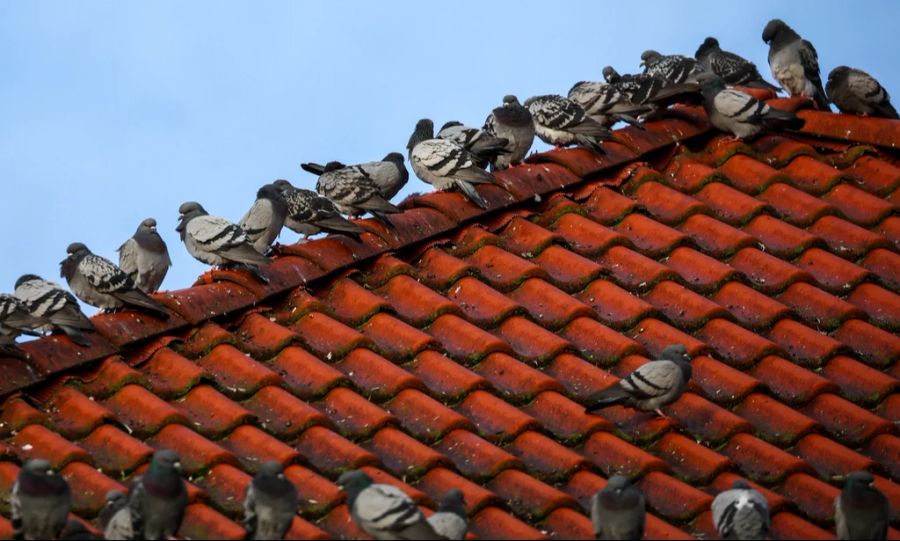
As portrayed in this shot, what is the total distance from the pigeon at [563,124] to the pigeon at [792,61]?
7.15 ft

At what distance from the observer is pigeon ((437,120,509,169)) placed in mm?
12570

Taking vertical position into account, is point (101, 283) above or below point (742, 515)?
above

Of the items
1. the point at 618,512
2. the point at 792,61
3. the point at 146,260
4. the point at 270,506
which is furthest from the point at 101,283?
the point at 792,61

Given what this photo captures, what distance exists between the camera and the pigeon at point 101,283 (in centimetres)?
958

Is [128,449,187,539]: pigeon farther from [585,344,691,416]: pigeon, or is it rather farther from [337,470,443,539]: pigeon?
[585,344,691,416]: pigeon

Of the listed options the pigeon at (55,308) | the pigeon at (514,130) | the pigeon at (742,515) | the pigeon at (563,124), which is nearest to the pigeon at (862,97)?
the pigeon at (563,124)

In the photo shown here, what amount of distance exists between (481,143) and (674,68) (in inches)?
89.8

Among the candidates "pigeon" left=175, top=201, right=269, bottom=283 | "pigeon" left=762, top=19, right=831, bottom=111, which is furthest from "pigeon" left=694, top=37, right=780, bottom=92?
"pigeon" left=175, top=201, right=269, bottom=283

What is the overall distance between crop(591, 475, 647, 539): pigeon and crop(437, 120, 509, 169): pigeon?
5135mm

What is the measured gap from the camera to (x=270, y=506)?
23.6 ft

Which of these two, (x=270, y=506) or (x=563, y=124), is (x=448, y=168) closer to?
(x=563, y=124)

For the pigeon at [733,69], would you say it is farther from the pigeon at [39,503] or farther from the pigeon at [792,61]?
the pigeon at [39,503]

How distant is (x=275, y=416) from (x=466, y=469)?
40.4 inches

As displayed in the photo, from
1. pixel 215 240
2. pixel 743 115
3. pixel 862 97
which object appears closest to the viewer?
pixel 215 240
